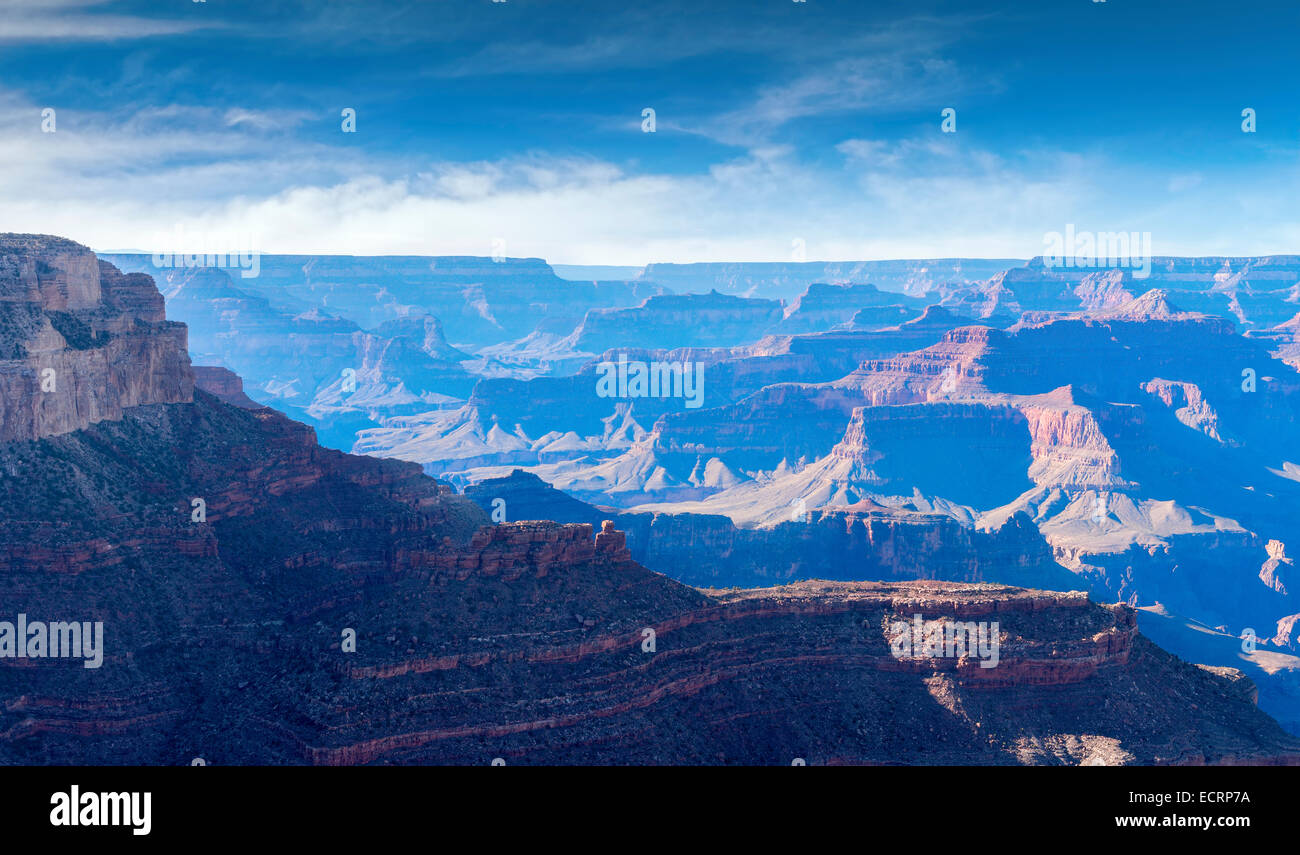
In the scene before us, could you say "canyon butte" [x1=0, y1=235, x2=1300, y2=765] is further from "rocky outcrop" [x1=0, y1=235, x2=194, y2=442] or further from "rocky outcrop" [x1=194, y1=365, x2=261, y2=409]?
"rocky outcrop" [x1=194, y1=365, x2=261, y2=409]

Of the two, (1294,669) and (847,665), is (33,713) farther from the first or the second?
(1294,669)

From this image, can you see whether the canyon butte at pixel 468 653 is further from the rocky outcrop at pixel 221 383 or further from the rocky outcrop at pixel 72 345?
the rocky outcrop at pixel 221 383

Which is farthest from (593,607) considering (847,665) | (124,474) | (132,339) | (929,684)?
(132,339)

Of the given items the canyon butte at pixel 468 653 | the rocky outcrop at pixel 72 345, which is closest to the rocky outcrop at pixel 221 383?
the rocky outcrop at pixel 72 345

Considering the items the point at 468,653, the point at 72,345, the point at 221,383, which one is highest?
the point at 72,345

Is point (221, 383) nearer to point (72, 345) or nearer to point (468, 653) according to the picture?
point (72, 345)

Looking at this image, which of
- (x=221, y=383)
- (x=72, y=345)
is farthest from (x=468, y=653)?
(x=221, y=383)

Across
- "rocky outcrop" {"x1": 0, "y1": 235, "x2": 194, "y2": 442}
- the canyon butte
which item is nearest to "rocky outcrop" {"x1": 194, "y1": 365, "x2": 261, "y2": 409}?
"rocky outcrop" {"x1": 0, "y1": 235, "x2": 194, "y2": 442}

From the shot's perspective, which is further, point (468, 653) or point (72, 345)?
point (72, 345)
